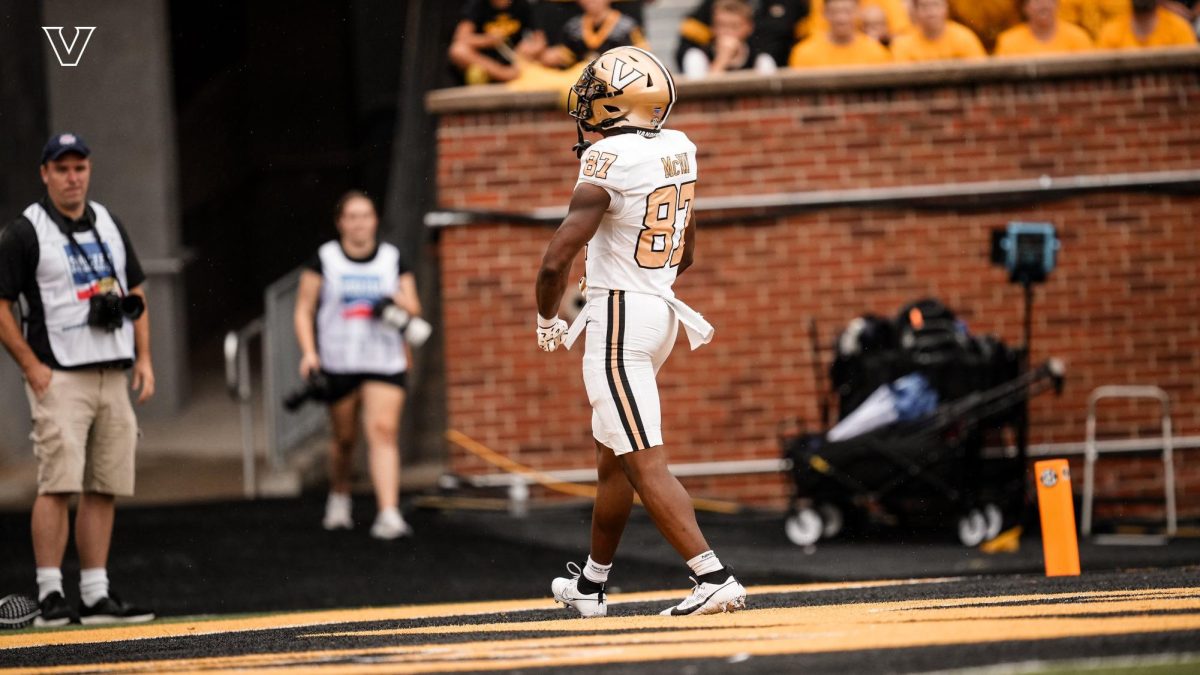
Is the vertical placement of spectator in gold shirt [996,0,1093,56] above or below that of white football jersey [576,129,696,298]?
above

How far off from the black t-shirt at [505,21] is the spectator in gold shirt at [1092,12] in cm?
399

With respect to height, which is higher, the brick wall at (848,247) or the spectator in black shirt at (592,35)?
the spectator in black shirt at (592,35)

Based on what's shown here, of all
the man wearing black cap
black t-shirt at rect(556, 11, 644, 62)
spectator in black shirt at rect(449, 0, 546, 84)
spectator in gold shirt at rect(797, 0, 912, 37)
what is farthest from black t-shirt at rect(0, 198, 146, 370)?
spectator in gold shirt at rect(797, 0, 912, 37)

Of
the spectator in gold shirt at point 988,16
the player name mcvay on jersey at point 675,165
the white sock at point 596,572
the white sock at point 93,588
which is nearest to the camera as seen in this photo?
the player name mcvay on jersey at point 675,165

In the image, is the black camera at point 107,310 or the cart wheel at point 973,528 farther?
the cart wheel at point 973,528

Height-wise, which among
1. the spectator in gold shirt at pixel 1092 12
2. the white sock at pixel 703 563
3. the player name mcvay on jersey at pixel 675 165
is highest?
the spectator in gold shirt at pixel 1092 12

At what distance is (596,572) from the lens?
680 centimetres

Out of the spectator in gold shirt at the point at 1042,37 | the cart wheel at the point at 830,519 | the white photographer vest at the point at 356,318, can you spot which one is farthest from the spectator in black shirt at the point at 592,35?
the cart wheel at the point at 830,519

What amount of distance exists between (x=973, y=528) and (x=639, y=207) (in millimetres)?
5249

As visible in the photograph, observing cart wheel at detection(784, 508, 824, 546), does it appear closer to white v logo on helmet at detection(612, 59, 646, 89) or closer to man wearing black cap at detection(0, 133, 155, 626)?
man wearing black cap at detection(0, 133, 155, 626)

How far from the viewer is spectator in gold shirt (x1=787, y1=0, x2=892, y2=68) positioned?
1259 cm

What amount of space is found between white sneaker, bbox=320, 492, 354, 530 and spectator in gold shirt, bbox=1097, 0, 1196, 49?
6.35 meters

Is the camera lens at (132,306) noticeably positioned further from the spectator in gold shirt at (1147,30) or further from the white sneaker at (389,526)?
the spectator in gold shirt at (1147,30)

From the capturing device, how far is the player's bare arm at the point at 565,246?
20.6ft
